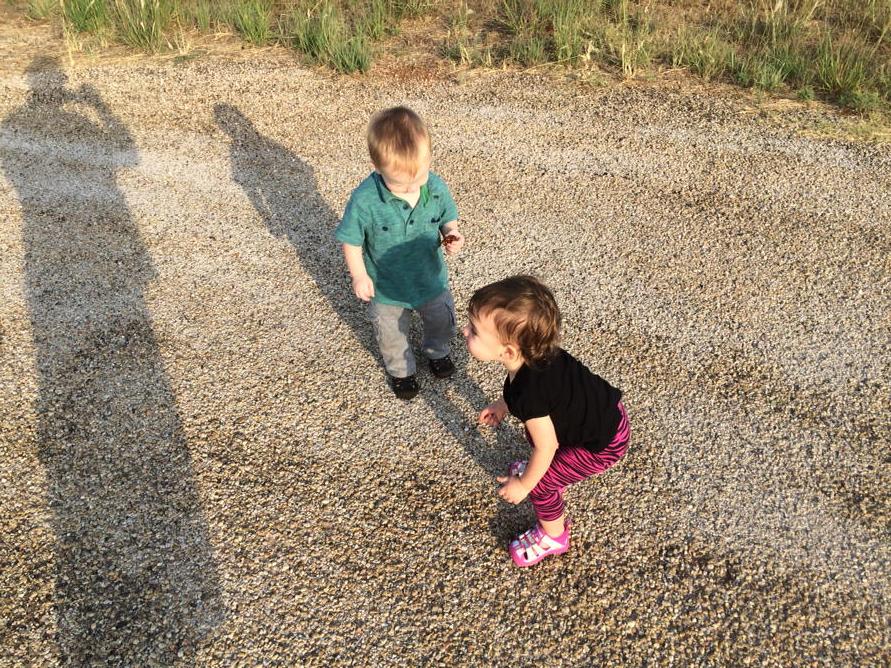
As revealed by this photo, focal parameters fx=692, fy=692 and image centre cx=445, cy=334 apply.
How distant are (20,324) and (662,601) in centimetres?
375

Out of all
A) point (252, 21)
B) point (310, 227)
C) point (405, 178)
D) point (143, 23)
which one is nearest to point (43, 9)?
point (143, 23)

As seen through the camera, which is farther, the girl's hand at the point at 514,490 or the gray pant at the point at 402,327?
the gray pant at the point at 402,327

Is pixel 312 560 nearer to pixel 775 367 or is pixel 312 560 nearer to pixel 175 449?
pixel 175 449

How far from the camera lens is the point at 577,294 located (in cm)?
418

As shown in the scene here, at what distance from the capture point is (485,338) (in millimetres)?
2336

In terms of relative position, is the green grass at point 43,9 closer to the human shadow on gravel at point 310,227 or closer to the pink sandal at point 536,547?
the human shadow on gravel at point 310,227

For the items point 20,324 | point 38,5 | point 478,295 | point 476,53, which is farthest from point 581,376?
point 38,5

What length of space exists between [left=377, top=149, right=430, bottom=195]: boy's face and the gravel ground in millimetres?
1151

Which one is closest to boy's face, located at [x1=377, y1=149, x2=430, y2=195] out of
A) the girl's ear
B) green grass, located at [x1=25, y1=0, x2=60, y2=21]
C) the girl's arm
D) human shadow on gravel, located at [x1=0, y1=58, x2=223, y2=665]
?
the girl's ear

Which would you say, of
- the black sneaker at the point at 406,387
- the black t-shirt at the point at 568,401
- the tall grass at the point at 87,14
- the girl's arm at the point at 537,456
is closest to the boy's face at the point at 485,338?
the black t-shirt at the point at 568,401

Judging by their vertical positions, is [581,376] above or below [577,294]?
above

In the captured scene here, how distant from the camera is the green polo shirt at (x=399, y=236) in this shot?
9.72 ft

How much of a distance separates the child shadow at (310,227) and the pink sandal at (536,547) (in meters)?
0.45

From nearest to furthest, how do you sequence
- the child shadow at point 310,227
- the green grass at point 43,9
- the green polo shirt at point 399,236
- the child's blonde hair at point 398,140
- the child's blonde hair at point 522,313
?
the child's blonde hair at point 522,313
the child's blonde hair at point 398,140
the green polo shirt at point 399,236
the child shadow at point 310,227
the green grass at point 43,9
